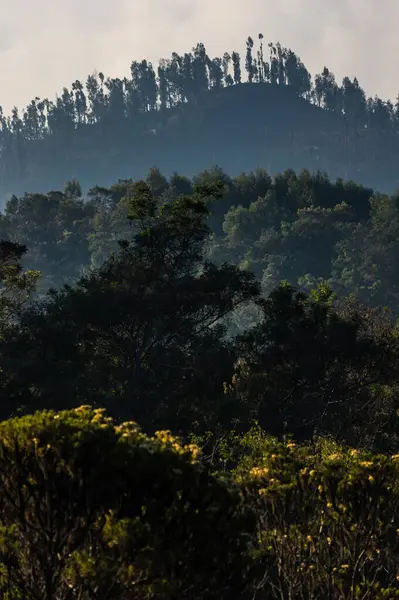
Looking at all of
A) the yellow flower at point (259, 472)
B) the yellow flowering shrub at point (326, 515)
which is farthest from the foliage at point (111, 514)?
the yellow flower at point (259, 472)

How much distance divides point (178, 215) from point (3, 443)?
73.5 feet

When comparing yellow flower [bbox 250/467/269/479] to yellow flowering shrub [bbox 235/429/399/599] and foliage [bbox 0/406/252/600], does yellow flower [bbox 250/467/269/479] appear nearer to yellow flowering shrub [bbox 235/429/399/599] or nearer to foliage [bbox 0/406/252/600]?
yellow flowering shrub [bbox 235/429/399/599]

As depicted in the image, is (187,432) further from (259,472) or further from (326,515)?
(259,472)

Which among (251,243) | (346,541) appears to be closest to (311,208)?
(251,243)

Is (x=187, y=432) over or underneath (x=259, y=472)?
underneath

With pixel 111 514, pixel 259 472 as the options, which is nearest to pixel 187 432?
pixel 259 472

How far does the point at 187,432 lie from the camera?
25.7 metres

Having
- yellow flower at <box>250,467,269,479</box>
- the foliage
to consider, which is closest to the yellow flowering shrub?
yellow flower at <box>250,467,269,479</box>

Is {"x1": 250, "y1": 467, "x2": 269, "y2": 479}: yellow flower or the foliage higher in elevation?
the foliage

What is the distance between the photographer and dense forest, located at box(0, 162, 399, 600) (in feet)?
24.4

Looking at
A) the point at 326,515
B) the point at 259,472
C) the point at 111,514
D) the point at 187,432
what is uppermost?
the point at 111,514

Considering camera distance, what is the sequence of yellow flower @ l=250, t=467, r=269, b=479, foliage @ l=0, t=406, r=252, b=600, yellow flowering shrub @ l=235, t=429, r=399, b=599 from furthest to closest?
1. yellow flower @ l=250, t=467, r=269, b=479
2. yellow flowering shrub @ l=235, t=429, r=399, b=599
3. foliage @ l=0, t=406, r=252, b=600

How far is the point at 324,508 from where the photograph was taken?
33.7 feet

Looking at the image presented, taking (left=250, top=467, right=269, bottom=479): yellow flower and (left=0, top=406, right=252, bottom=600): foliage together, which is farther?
(left=250, top=467, right=269, bottom=479): yellow flower
